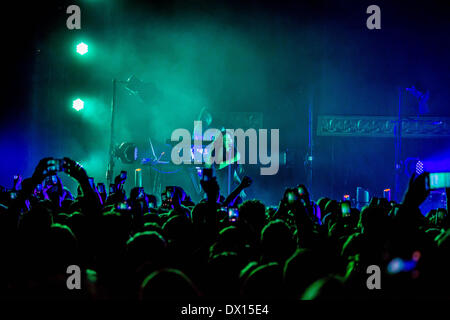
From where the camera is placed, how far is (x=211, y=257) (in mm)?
2861

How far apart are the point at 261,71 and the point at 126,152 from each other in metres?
6.12

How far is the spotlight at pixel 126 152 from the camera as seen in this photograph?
12.8m

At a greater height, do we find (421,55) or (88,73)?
(421,55)

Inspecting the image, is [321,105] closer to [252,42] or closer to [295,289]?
[252,42]

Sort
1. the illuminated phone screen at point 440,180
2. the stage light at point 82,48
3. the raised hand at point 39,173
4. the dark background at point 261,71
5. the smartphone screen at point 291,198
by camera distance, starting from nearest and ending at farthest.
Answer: the illuminated phone screen at point 440,180 → the raised hand at point 39,173 → the smartphone screen at point 291,198 → the stage light at point 82,48 → the dark background at point 261,71

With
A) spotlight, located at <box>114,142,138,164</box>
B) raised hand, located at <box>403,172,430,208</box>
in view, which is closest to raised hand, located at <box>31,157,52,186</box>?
raised hand, located at <box>403,172,430,208</box>

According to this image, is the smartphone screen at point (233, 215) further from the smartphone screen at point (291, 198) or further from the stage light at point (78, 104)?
the stage light at point (78, 104)

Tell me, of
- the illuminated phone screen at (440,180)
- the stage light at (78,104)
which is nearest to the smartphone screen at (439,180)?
the illuminated phone screen at (440,180)

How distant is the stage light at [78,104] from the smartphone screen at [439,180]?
41.3ft

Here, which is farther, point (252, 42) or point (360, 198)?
point (252, 42)
